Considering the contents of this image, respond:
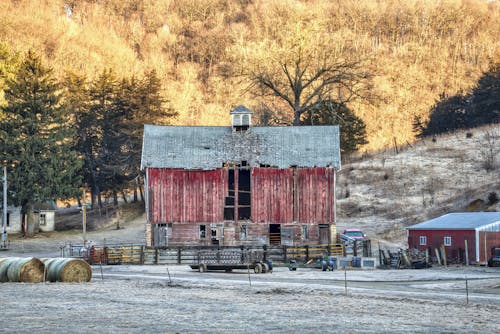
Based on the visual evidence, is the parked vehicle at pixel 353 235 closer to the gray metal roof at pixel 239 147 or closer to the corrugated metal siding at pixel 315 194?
the corrugated metal siding at pixel 315 194

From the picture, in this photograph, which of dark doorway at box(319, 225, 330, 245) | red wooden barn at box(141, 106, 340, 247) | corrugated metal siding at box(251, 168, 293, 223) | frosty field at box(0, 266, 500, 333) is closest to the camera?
frosty field at box(0, 266, 500, 333)

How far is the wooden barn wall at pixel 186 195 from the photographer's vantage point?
6450 centimetres

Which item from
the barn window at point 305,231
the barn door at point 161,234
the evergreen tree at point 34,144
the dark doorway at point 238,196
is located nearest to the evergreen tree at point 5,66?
the evergreen tree at point 34,144

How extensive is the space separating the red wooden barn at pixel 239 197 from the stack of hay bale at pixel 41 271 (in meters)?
23.3

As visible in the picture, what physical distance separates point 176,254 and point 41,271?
57.8ft

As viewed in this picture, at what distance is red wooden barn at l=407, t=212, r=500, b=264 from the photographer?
52.2 m

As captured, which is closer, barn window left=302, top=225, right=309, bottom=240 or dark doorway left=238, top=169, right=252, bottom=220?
barn window left=302, top=225, right=309, bottom=240

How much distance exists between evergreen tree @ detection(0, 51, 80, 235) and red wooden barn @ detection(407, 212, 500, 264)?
3724cm

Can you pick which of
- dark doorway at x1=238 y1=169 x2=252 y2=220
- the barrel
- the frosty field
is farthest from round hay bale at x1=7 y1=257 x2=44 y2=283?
dark doorway at x1=238 y1=169 x2=252 y2=220

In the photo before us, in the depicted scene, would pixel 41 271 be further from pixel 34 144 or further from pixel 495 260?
pixel 34 144

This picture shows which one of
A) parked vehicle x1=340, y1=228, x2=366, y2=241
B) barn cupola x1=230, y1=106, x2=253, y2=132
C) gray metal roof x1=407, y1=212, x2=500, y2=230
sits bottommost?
parked vehicle x1=340, y1=228, x2=366, y2=241

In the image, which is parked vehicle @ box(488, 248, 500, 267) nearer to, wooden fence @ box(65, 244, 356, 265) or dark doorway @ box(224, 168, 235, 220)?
wooden fence @ box(65, 244, 356, 265)

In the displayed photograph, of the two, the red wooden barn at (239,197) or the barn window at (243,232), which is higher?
the red wooden barn at (239,197)

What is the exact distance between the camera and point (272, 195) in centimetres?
6500
